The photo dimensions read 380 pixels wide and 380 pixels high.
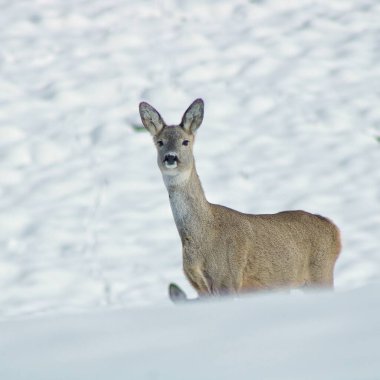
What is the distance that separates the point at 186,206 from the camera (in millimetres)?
8094

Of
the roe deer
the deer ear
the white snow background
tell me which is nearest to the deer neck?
the roe deer

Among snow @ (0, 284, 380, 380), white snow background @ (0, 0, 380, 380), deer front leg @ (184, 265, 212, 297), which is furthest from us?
white snow background @ (0, 0, 380, 380)

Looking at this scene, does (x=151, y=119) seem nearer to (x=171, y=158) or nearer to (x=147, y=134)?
(x=171, y=158)

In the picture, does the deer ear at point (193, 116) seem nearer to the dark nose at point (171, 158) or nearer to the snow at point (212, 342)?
the dark nose at point (171, 158)

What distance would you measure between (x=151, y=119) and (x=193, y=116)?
0.99 ft

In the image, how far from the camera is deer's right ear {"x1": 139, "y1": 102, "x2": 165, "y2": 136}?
8344 mm

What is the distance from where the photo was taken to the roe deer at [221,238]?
7.93 metres

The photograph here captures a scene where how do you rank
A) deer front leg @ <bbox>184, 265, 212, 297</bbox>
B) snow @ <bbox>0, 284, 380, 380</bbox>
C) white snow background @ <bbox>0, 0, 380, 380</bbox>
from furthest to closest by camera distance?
white snow background @ <bbox>0, 0, 380, 380</bbox>, deer front leg @ <bbox>184, 265, 212, 297</bbox>, snow @ <bbox>0, 284, 380, 380</bbox>

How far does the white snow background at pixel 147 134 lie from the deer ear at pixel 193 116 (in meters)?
2.58

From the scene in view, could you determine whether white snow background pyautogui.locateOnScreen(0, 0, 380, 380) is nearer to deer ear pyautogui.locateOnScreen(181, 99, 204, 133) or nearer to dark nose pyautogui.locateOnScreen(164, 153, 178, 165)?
deer ear pyautogui.locateOnScreen(181, 99, 204, 133)

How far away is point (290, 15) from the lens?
16969 millimetres

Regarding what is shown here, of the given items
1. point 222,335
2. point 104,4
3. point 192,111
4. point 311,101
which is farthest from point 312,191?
point 222,335

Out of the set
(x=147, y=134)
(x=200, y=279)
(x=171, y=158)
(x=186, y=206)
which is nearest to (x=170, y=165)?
(x=171, y=158)

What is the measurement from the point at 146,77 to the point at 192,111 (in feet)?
23.5
